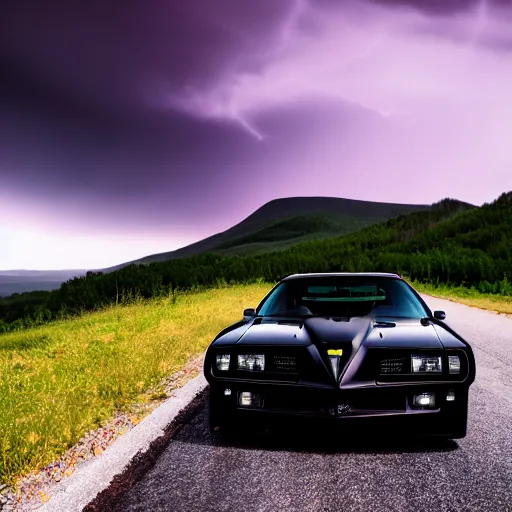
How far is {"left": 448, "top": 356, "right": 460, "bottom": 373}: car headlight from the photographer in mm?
3676

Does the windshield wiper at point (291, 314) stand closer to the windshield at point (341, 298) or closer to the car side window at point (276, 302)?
the windshield at point (341, 298)

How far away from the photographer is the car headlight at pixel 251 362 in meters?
3.77

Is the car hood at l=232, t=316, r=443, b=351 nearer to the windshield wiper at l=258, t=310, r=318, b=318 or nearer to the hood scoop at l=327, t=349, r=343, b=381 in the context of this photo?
the hood scoop at l=327, t=349, r=343, b=381

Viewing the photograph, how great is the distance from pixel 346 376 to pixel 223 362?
0.94 meters

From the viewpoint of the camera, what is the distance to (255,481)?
3.31 meters

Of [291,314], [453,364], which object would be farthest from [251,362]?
[453,364]

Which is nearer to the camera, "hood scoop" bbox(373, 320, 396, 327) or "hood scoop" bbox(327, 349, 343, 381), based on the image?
"hood scoop" bbox(327, 349, 343, 381)

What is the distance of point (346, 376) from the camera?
3.55 m

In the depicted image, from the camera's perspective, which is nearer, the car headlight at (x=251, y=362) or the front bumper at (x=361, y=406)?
the front bumper at (x=361, y=406)

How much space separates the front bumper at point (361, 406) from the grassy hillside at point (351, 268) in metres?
18.6

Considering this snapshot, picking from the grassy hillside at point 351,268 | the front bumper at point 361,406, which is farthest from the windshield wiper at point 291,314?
the grassy hillside at point 351,268

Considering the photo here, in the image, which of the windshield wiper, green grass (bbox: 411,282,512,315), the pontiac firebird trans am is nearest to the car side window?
the windshield wiper

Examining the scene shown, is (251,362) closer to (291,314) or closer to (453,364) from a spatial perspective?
(291,314)

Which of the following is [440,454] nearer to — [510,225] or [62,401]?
[62,401]
